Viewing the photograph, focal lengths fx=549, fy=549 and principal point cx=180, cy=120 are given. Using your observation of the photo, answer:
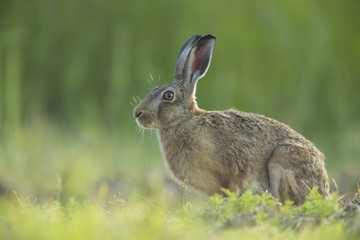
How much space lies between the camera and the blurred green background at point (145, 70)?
29.7ft

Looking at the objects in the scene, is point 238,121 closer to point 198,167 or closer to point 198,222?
point 198,167

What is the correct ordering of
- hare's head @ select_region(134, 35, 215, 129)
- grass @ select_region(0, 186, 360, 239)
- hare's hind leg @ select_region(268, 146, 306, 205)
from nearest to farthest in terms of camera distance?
grass @ select_region(0, 186, 360, 239), hare's hind leg @ select_region(268, 146, 306, 205), hare's head @ select_region(134, 35, 215, 129)

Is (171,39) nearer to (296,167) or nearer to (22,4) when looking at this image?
(22,4)

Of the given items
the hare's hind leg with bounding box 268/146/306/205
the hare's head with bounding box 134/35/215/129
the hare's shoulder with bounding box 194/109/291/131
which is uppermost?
the hare's head with bounding box 134/35/215/129

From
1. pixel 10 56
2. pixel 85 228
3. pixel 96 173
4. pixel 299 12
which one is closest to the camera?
pixel 85 228

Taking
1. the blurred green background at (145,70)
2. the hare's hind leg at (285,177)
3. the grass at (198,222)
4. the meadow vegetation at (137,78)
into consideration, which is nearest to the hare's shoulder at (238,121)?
the hare's hind leg at (285,177)

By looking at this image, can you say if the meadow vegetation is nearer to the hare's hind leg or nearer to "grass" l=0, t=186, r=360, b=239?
the hare's hind leg

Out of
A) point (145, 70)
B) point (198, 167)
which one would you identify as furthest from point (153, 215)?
point (145, 70)

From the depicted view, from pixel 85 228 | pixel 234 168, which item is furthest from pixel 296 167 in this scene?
pixel 85 228

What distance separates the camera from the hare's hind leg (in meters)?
5.14

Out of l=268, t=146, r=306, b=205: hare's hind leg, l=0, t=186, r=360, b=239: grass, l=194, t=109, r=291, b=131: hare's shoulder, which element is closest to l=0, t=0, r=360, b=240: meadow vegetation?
l=194, t=109, r=291, b=131: hare's shoulder

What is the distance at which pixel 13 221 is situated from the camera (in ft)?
9.79

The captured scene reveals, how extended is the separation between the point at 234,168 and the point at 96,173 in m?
3.32

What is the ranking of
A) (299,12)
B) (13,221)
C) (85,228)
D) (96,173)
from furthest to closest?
(299,12), (96,173), (13,221), (85,228)
